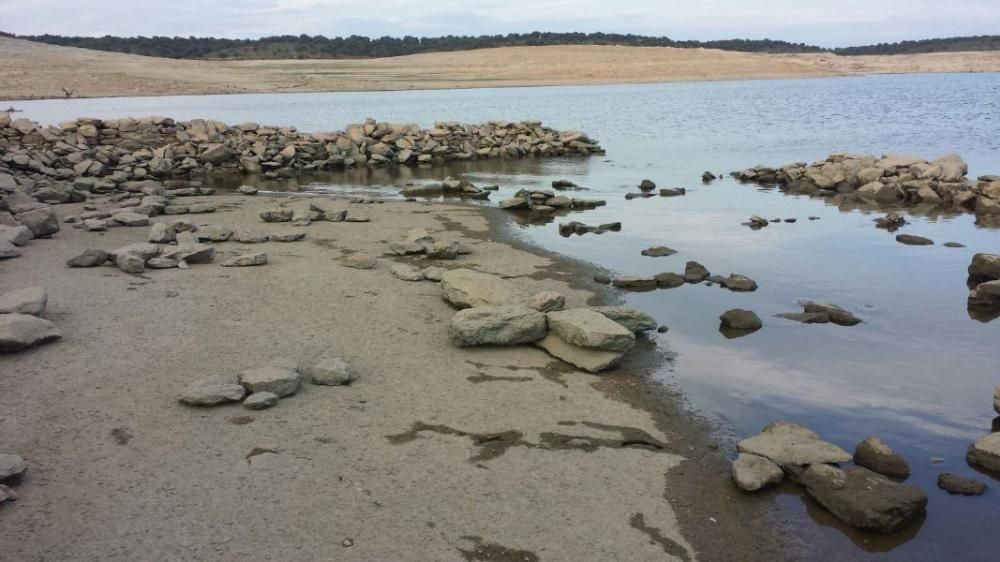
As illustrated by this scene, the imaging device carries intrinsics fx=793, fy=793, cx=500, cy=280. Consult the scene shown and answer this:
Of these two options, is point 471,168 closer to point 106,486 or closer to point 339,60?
point 106,486

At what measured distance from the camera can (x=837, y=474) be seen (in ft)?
15.6

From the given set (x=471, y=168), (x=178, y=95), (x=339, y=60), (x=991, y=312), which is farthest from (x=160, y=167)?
(x=339, y=60)

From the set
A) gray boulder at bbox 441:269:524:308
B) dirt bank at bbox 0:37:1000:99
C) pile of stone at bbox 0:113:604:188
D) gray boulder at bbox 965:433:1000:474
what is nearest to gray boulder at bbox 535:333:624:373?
gray boulder at bbox 441:269:524:308

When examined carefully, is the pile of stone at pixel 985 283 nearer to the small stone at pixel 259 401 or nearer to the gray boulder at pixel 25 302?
the small stone at pixel 259 401

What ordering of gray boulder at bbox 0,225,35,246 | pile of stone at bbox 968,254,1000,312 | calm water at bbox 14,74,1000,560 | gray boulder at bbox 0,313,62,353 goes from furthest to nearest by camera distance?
gray boulder at bbox 0,225,35,246
pile of stone at bbox 968,254,1000,312
gray boulder at bbox 0,313,62,353
calm water at bbox 14,74,1000,560

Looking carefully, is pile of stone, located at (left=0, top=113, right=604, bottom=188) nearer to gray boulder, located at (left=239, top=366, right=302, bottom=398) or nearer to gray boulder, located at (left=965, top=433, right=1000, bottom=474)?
gray boulder, located at (left=239, top=366, right=302, bottom=398)

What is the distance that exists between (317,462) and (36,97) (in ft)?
203

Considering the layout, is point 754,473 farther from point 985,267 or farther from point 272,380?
point 985,267

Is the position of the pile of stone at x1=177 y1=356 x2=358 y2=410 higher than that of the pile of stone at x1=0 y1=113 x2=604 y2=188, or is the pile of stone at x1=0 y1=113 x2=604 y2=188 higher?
the pile of stone at x1=177 y1=356 x2=358 y2=410

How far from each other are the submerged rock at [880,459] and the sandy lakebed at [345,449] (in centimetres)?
93

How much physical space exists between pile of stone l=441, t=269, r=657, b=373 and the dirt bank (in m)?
60.7

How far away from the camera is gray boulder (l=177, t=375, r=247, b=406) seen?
5465 millimetres

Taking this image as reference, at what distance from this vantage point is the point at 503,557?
156 inches

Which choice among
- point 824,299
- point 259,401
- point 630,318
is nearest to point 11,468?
point 259,401
